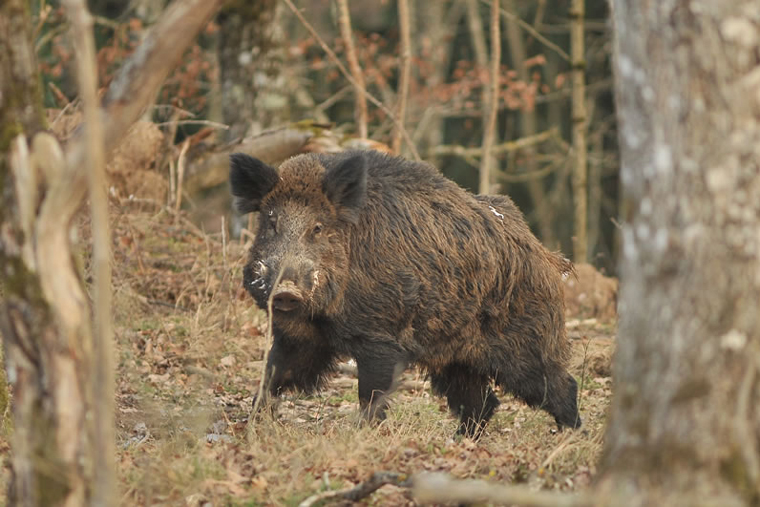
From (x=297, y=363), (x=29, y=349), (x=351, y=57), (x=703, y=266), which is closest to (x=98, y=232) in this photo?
(x=29, y=349)

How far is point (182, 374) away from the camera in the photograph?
26.9 feet

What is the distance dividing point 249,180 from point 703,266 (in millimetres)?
4152

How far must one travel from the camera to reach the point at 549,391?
7.00 meters

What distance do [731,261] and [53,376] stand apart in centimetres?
237

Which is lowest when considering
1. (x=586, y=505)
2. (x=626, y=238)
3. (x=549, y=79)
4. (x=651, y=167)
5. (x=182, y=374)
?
(x=182, y=374)

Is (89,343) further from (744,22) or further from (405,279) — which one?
(405,279)

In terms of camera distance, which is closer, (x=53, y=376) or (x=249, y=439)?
(x=53, y=376)

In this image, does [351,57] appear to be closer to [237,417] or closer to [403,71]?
[403,71]

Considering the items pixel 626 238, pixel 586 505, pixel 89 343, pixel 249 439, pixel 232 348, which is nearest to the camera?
pixel 586 505

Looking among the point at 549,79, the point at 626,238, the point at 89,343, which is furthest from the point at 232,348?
the point at 549,79

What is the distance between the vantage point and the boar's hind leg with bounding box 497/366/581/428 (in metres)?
7.00

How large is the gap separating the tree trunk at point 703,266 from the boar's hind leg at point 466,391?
4036 millimetres

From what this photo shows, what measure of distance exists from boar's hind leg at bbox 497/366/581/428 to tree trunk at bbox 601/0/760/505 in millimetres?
3893

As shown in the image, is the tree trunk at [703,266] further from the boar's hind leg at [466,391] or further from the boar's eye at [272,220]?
the boar's hind leg at [466,391]
